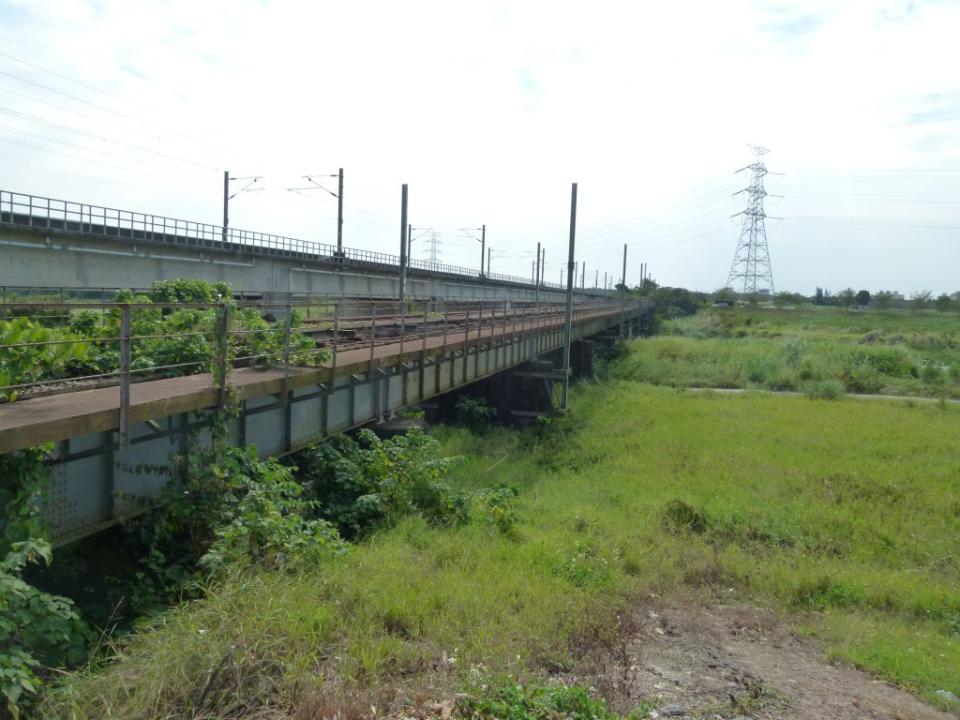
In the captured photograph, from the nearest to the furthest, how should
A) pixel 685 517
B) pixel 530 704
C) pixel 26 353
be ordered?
1. pixel 530 704
2. pixel 26 353
3. pixel 685 517

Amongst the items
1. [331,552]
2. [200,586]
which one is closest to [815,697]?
[331,552]

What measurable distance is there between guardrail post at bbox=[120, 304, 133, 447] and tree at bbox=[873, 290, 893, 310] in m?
139

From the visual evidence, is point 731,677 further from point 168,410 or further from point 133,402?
point 133,402

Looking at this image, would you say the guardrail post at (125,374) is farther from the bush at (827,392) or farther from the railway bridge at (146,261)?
the bush at (827,392)

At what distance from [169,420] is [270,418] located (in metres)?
2.46

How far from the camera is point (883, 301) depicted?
129000 millimetres

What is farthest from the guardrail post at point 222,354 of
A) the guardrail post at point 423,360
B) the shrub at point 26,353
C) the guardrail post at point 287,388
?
the guardrail post at point 423,360

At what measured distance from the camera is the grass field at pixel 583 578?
6.02m

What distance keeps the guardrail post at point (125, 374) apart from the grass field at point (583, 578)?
1.80 m

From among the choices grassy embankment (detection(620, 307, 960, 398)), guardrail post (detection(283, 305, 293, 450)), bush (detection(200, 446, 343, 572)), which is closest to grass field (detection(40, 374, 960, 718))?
bush (detection(200, 446, 343, 572))

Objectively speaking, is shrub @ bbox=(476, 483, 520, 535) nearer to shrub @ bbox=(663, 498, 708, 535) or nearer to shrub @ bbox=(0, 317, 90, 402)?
shrub @ bbox=(663, 498, 708, 535)

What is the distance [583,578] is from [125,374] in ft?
21.3

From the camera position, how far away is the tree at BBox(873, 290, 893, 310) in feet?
420

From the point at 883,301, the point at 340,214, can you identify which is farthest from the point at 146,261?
the point at 883,301
